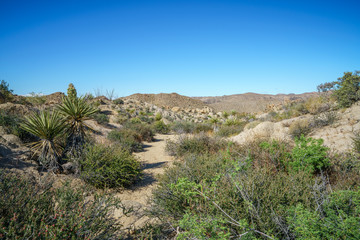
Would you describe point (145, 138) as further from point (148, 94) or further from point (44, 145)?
point (148, 94)

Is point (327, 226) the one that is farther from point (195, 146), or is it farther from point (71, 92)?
point (71, 92)

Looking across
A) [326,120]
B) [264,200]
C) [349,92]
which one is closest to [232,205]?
[264,200]

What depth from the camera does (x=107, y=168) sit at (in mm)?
5215

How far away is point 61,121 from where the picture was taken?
19.9ft

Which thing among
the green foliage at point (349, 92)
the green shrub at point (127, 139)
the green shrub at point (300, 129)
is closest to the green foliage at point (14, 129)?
the green shrub at point (127, 139)

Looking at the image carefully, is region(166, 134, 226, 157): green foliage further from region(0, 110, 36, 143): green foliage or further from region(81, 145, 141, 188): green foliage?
region(0, 110, 36, 143): green foliage

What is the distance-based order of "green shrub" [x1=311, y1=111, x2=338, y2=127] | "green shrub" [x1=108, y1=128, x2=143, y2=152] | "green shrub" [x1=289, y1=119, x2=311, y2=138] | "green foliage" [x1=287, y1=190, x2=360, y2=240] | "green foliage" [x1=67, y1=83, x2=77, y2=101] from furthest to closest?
1. "green foliage" [x1=67, y1=83, x2=77, y2=101]
2. "green shrub" [x1=108, y1=128, x2=143, y2=152]
3. "green shrub" [x1=311, y1=111, x2=338, y2=127]
4. "green shrub" [x1=289, y1=119, x2=311, y2=138]
5. "green foliage" [x1=287, y1=190, x2=360, y2=240]

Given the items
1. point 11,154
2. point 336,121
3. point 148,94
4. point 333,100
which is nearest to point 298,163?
point 336,121

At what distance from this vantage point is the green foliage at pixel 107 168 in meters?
5.19

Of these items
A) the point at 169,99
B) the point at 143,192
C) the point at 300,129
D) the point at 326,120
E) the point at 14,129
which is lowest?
the point at 143,192

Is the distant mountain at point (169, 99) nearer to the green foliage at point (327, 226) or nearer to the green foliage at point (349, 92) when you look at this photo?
the green foliage at point (349, 92)

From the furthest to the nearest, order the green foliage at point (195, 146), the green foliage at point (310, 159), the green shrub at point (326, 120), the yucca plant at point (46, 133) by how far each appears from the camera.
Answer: the green shrub at point (326, 120) < the green foliage at point (195, 146) < the yucca plant at point (46, 133) < the green foliage at point (310, 159)

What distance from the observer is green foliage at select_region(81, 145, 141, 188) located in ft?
17.0

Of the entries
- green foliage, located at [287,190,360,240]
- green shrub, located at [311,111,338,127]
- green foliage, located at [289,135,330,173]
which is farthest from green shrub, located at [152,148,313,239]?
green shrub, located at [311,111,338,127]
